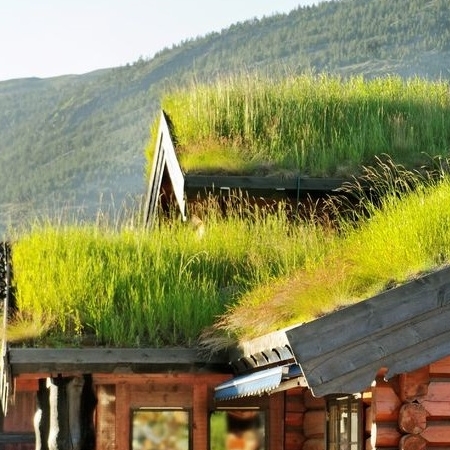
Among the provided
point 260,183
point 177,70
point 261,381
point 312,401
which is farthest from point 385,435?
point 177,70

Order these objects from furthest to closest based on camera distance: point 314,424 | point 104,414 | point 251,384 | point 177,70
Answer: point 177,70 → point 104,414 → point 314,424 → point 251,384

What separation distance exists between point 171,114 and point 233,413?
6302 millimetres

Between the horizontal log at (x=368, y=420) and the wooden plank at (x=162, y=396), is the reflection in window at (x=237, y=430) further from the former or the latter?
the horizontal log at (x=368, y=420)

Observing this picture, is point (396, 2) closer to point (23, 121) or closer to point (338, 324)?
point (23, 121)

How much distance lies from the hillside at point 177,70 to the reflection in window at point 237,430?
78.0 m

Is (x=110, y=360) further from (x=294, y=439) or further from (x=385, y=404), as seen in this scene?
(x=385, y=404)

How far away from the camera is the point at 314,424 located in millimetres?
14078

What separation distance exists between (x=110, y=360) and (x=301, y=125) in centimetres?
657

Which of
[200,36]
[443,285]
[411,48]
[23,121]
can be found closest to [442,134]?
[443,285]

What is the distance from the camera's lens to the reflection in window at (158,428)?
14.6 metres

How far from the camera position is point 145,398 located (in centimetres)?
1460

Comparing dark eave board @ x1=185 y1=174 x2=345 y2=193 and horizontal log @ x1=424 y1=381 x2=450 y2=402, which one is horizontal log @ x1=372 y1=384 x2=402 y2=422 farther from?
dark eave board @ x1=185 y1=174 x2=345 y2=193

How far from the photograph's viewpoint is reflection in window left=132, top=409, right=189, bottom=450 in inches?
577

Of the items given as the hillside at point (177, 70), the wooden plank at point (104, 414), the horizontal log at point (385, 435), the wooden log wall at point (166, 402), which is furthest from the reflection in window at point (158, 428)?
the hillside at point (177, 70)
